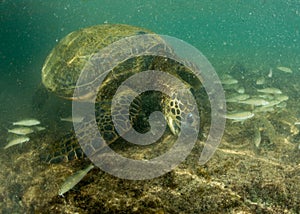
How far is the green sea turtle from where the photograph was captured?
4195 mm

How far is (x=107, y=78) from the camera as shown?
552cm

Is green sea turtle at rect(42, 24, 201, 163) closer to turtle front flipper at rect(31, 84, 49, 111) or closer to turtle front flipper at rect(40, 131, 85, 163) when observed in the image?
turtle front flipper at rect(40, 131, 85, 163)

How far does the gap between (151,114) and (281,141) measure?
2.80m

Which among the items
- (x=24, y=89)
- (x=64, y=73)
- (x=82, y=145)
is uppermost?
(x=64, y=73)

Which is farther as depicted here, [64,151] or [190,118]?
[190,118]

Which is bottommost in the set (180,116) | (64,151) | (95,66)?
(64,151)

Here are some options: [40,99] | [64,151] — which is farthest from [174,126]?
[40,99]

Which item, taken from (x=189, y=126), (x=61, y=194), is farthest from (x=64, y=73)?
(x=61, y=194)

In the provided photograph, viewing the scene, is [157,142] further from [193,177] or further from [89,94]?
[89,94]

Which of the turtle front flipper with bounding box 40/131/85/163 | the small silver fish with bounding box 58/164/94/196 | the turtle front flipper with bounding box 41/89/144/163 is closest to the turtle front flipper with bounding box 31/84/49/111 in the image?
the turtle front flipper with bounding box 41/89/144/163

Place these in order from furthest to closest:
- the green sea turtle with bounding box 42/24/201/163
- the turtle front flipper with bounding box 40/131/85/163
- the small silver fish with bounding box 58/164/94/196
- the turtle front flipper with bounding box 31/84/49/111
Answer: the turtle front flipper with bounding box 31/84/49/111 → the green sea turtle with bounding box 42/24/201/163 → the turtle front flipper with bounding box 40/131/85/163 → the small silver fish with bounding box 58/164/94/196

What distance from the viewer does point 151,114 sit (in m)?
4.89

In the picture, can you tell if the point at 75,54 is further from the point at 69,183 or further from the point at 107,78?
the point at 69,183

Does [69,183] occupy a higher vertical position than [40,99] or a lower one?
higher
